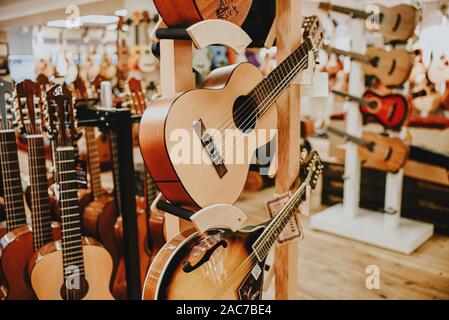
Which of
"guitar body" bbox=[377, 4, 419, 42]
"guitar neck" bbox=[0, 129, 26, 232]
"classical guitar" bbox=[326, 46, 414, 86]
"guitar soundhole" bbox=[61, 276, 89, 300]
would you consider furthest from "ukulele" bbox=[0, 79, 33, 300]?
"guitar body" bbox=[377, 4, 419, 42]

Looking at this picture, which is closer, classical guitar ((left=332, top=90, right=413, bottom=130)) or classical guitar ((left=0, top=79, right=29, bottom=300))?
classical guitar ((left=0, top=79, right=29, bottom=300))

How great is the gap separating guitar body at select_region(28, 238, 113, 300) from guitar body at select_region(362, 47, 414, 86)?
2.26 metres

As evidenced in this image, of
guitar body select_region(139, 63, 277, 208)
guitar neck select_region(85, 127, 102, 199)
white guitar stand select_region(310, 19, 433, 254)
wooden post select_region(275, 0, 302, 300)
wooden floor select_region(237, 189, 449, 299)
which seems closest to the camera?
guitar body select_region(139, 63, 277, 208)

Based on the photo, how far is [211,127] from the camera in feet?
2.78

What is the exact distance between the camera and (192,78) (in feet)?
3.10

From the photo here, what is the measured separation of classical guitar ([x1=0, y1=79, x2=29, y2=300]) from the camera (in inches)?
61.9

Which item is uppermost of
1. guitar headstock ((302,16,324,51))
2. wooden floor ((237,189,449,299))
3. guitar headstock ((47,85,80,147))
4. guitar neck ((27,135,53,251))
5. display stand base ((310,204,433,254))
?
guitar headstock ((302,16,324,51))

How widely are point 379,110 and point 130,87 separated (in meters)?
1.92

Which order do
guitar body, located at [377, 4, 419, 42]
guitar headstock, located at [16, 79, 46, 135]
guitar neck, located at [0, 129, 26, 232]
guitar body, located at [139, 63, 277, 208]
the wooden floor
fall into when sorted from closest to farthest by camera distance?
guitar body, located at [139, 63, 277, 208] < guitar headstock, located at [16, 79, 46, 135] < guitar neck, located at [0, 129, 26, 232] < the wooden floor < guitar body, located at [377, 4, 419, 42]

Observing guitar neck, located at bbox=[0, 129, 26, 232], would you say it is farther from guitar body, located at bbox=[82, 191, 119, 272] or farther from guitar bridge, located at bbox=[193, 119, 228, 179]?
guitar bridge, located at bbox=[193, 119, 228, 179]

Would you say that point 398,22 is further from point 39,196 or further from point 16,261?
point 16,261

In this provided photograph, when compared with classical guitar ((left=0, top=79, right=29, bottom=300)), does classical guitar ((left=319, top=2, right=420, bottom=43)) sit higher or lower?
higher
